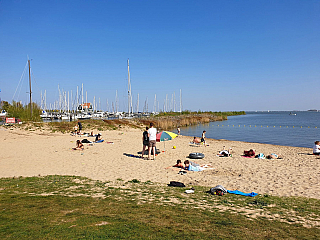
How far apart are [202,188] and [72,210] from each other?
16.3 feet

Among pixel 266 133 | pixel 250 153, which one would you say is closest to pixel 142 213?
pixel 250 153

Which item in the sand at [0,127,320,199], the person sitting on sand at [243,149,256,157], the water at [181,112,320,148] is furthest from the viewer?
the water at [181,112,320,148]

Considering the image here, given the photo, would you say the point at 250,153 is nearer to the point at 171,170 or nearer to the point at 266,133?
the point at 171,170

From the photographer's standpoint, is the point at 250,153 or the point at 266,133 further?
the point at 266,133

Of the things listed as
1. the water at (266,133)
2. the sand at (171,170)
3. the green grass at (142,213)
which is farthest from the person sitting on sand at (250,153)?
the water at (266,133)

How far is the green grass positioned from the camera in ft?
14.7

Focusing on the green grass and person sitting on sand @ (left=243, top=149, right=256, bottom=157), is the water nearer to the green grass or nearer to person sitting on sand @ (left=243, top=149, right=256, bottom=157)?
person sitting on sand @ (left=243, top=149, right=256, bottom=157)

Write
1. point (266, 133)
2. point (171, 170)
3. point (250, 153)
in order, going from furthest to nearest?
1. point (266, 133)
2. point (250, 153)
3. point (171, 170)

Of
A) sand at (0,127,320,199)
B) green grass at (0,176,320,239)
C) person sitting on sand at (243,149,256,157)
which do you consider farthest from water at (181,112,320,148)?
green grass at (0,176,320,239)

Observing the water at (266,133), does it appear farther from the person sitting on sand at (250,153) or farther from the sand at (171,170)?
the sand at (171,170)

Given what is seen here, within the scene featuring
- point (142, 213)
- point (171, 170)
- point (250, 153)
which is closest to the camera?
point (142, 213)

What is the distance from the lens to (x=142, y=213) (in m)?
5.71

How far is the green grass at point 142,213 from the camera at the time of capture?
4.49 m

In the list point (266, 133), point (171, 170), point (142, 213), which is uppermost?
point (142, 213)
